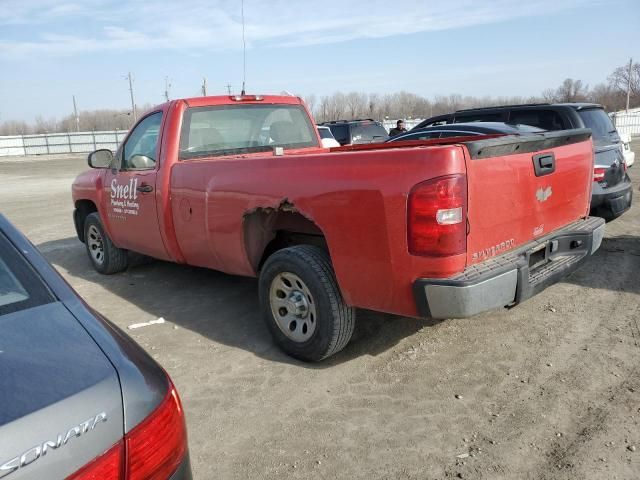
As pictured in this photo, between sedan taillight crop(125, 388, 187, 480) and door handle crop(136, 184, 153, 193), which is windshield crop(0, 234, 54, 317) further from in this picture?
door handle crop(136, 184, 153, 193)

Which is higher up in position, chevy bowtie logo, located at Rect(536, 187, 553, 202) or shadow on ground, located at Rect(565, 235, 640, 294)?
chevy bowtie logo, located at Rect(536, 187, 553, 202)

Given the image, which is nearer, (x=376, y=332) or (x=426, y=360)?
(x=426, y=360)

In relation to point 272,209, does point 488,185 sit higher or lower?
higher

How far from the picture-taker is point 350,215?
3.20 metres

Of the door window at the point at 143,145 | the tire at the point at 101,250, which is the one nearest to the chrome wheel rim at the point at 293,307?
the door window at the point at 143,145

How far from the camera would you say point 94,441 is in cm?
130

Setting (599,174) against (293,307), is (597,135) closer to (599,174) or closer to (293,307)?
(599,174)

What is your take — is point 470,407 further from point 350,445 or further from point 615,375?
point 615,375

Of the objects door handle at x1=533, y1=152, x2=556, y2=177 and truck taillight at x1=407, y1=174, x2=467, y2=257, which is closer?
truck taillight at x1=407, y1=174, x2=467, y2=257

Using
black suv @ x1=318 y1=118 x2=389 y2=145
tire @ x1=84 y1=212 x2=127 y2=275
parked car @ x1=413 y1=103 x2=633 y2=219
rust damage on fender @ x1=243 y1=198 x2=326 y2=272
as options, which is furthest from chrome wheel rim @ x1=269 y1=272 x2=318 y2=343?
black suv @ x1=318 y1=118 x2=389 y2=145

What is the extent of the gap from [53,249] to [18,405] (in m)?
7.67

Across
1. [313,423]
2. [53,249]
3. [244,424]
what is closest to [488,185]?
[313,423]

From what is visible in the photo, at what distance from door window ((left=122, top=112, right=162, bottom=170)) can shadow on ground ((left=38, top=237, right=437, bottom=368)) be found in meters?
1.35

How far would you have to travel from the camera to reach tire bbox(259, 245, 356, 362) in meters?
3.51
